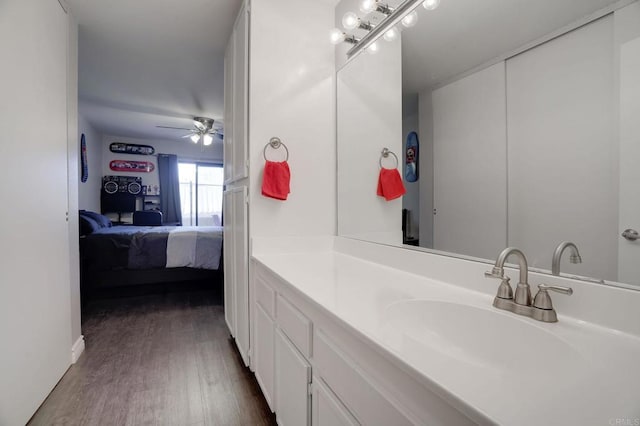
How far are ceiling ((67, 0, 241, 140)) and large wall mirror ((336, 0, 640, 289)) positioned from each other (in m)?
1.55

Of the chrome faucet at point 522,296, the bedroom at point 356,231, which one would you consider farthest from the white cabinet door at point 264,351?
the chrome faucet at point 522,296

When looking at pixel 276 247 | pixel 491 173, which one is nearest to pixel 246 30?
pixel 276 247

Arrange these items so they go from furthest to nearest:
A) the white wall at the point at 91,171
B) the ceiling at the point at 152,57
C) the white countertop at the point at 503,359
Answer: the white wall at the point at 91,171 → the ceiling at the point at 152,57 → the white countertop at the point at 503,359

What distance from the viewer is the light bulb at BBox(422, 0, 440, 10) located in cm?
116

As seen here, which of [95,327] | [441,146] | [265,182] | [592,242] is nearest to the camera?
[592,242]

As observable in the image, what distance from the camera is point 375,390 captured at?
599mm

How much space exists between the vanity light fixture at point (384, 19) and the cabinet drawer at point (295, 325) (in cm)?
136

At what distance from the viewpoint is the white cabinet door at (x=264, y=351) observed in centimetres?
130

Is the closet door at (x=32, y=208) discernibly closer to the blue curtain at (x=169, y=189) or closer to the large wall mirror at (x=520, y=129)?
the large wall mirror at (x=520, y=129)

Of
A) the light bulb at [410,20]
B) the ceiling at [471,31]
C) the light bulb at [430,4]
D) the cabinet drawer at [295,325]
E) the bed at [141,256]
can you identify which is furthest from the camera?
the bed at [141,256]

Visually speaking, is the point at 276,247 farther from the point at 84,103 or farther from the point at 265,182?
the point at 84,103

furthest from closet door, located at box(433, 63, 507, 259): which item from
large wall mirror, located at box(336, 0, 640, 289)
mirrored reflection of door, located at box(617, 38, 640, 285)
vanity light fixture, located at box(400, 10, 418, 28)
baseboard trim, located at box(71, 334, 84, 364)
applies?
baseboard trim, located at box(71, 334, 84, 364)

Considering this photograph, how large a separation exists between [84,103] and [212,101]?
182cm

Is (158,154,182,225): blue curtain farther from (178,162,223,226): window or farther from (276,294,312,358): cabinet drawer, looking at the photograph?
(276,294,312,358): cabinet drawer
